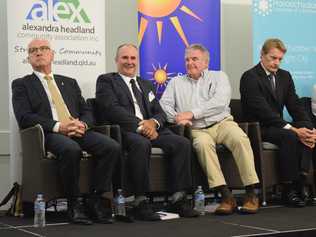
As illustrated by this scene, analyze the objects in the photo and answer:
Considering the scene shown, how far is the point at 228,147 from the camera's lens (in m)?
4.41

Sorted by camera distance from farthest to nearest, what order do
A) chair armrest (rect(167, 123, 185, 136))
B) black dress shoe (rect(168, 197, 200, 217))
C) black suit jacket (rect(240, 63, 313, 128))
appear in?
black suit jacket (rect(240, 63, 313, 128)) → chair armrest (rect(167, 123, 185, 136)) → black dress shoe (rect(168, 197, 200, 217))

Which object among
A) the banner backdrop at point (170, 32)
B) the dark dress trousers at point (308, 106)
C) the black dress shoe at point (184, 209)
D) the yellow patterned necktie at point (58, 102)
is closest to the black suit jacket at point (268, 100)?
the dark dress trousers at point (308, 106)

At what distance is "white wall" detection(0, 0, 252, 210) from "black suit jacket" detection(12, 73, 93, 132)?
105 centimetres

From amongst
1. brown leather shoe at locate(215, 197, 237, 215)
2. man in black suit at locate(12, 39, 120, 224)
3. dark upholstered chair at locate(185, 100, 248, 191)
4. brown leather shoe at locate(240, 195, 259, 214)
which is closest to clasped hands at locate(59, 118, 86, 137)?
man in black suit at locate(12, 39, 120, 224)

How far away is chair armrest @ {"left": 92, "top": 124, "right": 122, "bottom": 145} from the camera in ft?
13.4

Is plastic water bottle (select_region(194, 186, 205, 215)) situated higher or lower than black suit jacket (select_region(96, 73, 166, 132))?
lower

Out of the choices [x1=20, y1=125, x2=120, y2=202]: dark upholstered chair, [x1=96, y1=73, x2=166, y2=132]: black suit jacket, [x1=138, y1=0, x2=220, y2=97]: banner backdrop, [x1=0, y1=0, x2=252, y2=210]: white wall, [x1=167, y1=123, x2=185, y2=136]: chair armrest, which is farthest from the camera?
[x1=138, y1=0, x2=220, y2=97]: banner backdrop

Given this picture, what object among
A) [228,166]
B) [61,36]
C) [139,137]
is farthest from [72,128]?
[228,166]

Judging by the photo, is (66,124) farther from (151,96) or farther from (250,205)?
(250,205)

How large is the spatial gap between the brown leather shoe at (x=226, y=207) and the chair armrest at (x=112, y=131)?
2.78 ft

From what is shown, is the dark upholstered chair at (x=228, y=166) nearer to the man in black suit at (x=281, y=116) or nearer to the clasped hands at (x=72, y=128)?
the man in black suit at (x=281, y=116)

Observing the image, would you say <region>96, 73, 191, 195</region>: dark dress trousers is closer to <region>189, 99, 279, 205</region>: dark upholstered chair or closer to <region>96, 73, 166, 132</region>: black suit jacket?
<region>96, 73, 166, 132</region>: black suit jacket

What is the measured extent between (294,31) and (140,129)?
2.27 m

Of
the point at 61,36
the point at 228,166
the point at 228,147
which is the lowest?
the point at 228,166
